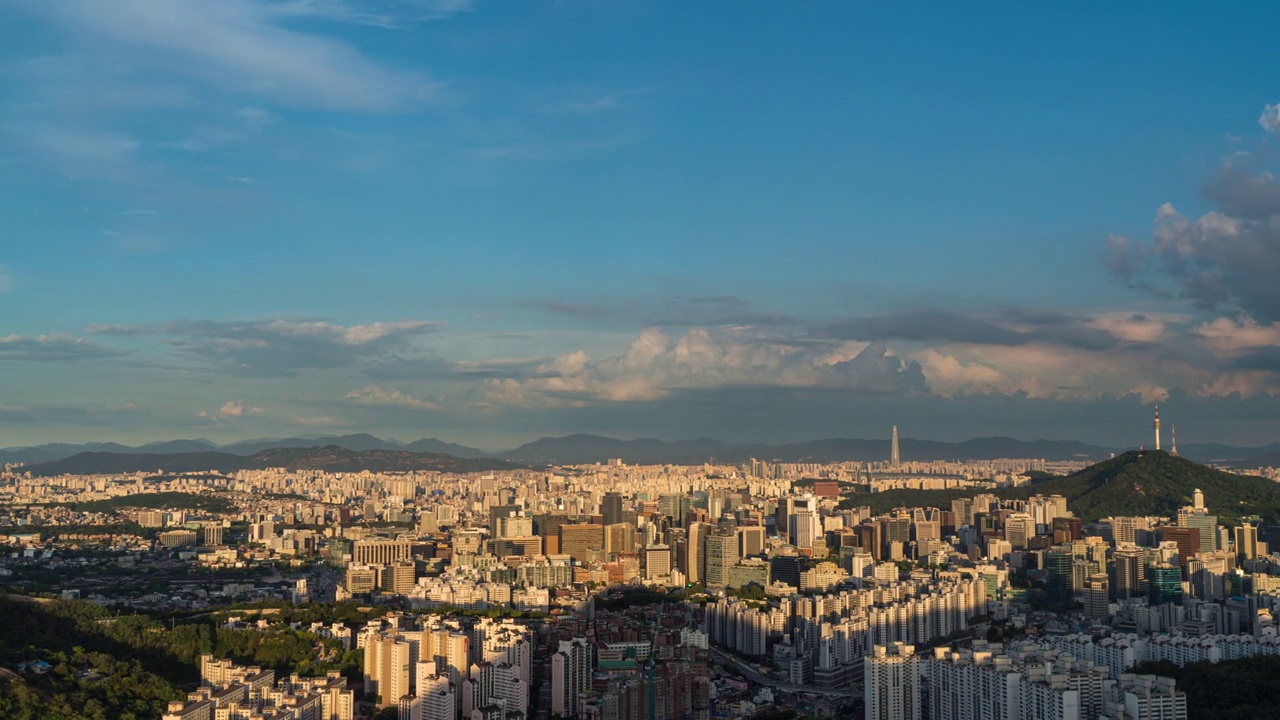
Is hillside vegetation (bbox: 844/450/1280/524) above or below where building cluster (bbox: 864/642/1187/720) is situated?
above

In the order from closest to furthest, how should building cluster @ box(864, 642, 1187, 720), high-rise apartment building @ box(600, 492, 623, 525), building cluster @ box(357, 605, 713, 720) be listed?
1. building cluster @ box(864, 642, 1187, 720)
2. building cluster @ box(357, 605, 713, 720)
3. high-rise apartment building @ box(600, 492, 623, 525)

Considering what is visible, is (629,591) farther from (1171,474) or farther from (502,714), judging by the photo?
(1171,474)

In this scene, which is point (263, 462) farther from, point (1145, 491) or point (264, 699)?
point (264, 699)

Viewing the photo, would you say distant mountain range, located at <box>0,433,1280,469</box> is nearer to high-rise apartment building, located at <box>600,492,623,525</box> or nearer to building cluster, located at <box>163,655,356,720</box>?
high-rise apartment building, located at <box>600,492,623,525</box>

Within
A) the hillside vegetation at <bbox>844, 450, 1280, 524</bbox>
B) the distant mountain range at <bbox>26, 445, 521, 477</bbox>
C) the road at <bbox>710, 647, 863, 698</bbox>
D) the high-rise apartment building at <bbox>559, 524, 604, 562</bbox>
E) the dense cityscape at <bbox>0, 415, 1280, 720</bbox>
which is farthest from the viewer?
the distant mountain range at <bbox>26, 445, 521, 477</bbox>

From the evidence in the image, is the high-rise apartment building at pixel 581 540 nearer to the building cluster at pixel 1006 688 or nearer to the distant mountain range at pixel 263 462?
the building cluster at pixel 1006 688

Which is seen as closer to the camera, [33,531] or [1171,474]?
[33,531]

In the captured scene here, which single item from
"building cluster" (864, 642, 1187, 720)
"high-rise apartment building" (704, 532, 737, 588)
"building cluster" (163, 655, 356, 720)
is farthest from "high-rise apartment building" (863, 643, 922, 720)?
"high-rise apartment building" (704, 532, 737, 588)

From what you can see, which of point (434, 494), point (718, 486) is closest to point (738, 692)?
point (718, 486)

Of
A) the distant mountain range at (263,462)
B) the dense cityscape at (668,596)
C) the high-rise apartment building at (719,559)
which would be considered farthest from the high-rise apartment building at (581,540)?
the distant mountain range at (263,462)
